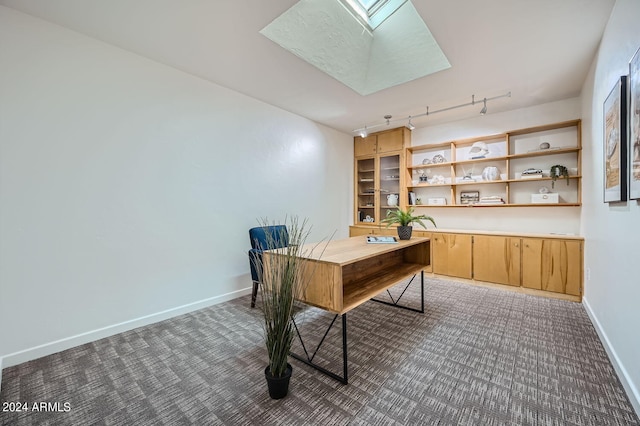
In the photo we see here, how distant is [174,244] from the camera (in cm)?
280

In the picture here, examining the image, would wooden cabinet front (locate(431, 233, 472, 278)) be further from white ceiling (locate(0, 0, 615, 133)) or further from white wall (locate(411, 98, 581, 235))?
white ceiling (locate(0, 0, 615, 133))

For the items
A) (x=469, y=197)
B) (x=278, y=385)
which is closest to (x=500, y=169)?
(x=469, y=197)

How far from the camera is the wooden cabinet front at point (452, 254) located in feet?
12.9

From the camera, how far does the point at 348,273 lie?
7.61 feet

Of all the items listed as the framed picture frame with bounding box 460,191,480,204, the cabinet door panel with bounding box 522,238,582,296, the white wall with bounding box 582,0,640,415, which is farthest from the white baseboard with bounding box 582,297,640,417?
the framed picture frame with bounding box 460,191,480,204

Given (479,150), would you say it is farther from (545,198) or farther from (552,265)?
(552,265)

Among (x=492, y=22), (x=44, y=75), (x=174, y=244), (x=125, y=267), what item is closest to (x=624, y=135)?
(x=492, y=22)

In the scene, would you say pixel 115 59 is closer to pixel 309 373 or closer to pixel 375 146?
pixel 309 373

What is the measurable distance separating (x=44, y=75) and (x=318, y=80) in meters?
2.41

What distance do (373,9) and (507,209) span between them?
11.2 feet

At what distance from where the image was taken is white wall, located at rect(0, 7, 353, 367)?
6.50 ft

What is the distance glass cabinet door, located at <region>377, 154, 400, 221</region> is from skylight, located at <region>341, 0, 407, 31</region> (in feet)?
8.16

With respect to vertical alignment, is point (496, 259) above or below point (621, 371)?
above

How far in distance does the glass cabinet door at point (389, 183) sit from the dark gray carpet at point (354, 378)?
8.62ft
